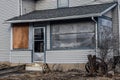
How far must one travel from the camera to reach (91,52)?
1748 cm

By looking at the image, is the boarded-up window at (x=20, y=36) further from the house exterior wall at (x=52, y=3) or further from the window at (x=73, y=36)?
the house exterior wall at (x=52, y=3)

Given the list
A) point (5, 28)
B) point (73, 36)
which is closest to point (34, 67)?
point (73, 36)

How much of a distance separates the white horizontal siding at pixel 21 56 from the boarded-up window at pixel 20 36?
458mm

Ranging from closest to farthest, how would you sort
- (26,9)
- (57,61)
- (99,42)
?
(99,42) < (57,61) < (26,9)

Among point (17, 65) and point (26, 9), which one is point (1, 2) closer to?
point (26, 9)

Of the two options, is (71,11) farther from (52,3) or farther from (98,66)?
(98,66)

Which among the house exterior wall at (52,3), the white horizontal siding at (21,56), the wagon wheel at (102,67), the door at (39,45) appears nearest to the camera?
the wagon wheel at (102,67)

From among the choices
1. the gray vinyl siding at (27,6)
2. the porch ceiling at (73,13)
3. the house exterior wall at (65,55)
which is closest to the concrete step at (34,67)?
the house exterior wall at (65,55)

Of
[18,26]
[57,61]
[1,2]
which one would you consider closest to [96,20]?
[57,61]

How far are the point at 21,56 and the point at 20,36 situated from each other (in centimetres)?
150

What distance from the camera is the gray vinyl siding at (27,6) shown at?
2227 centimetres

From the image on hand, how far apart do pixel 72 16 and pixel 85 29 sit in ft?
3.99

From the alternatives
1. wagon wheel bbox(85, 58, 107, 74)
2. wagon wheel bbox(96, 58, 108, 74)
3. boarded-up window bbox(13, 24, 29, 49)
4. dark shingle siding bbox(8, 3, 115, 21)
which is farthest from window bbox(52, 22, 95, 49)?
boarded-up window bbox(13, 24, 29, 49)

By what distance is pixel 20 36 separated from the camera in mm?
20562
